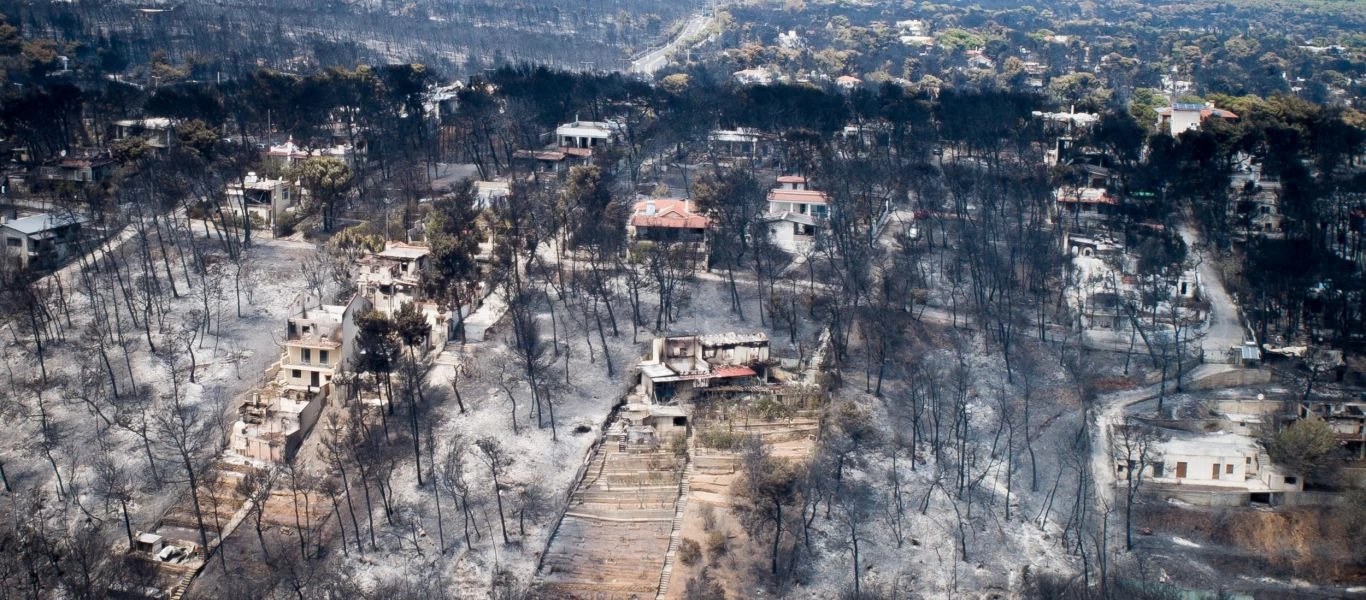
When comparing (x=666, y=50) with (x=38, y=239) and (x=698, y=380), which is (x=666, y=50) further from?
(x=698, y=380)

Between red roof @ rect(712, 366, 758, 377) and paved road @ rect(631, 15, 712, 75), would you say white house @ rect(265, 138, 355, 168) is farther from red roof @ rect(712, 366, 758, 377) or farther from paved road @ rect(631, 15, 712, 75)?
paved road @ rect(631, 15, 712, 75)

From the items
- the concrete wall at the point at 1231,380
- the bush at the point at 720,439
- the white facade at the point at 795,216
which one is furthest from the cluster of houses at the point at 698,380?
the concrete wall at the point at 1231,380

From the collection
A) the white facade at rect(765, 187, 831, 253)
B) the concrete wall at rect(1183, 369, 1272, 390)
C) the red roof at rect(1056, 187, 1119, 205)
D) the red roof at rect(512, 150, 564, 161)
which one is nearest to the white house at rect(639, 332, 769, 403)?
the white facade at rect(765, 187, 831, 253)

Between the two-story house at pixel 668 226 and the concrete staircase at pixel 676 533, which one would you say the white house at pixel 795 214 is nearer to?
the two-story house at pixel 668 226

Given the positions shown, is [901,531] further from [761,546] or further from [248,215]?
[248,215]

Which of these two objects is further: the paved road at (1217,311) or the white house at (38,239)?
the white house at (38,239)

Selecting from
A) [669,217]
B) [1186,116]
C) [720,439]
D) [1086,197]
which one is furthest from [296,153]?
[1186,116]

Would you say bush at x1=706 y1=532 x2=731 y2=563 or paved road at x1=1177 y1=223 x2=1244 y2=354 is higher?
paved road at x1=1177 y1=223 x2=1244 y2=354
